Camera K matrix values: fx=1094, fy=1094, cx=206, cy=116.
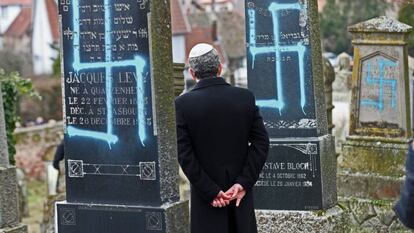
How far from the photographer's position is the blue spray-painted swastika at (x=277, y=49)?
9258mm

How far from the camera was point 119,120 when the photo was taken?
24.1 ft

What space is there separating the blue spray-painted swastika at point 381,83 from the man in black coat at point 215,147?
18.9 ft

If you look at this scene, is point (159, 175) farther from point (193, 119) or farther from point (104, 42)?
point (104, 42)

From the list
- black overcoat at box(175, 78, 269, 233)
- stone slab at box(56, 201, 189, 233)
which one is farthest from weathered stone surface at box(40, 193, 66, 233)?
black overcoat at box(175, 78, 269, 233)

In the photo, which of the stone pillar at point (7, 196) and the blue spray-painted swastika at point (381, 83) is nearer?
the stone pillar at point (7, 196)

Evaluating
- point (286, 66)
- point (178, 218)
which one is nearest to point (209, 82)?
point (178, 218)

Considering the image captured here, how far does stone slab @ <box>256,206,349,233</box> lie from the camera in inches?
360

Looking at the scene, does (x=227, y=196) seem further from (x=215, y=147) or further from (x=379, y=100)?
(x=379, y=100)

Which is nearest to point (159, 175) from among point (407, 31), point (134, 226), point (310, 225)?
point (134, 226)

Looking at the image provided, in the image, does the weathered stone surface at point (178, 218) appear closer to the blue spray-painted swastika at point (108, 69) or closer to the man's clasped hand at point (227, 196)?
the man's clasped hand at point (227, 196)

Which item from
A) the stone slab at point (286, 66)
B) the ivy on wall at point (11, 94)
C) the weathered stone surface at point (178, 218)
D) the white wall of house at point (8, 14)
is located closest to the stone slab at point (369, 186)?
the stone slab at point (286, 66)

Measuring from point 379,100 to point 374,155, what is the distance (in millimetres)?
689

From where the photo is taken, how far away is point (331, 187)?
938cm

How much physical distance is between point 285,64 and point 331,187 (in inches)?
44.3
